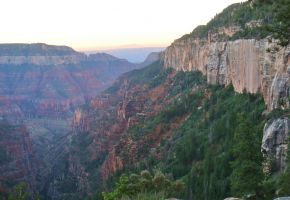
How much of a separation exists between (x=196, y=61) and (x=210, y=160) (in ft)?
229

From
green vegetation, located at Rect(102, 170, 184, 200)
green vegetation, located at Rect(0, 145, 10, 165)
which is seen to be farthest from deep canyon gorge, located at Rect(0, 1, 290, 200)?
green vegetation, located at Rect(0, 145, 10, 165)

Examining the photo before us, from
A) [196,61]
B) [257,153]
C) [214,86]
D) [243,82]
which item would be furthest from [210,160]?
[196,61]

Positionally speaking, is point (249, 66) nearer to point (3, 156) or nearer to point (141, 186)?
point (141, 186)

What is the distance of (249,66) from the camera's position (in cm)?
7412

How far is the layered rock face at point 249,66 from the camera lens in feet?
180

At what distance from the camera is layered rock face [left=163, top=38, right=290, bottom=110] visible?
5481 centimetres

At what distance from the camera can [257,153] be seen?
33.5 meters

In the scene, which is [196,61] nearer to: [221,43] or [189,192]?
[221,43]

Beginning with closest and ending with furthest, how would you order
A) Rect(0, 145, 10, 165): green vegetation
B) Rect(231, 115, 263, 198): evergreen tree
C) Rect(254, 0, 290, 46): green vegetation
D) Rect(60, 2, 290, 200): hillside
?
Rect(254, 0, 290, 46): green vegetation → Rect(231, 115, 263, 198): evergreen tree → Rect(60, 2, 290, 200): hillside → Rect(0, 145, 10, 165): green vegetation

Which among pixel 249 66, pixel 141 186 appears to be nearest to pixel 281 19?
pixel 141 186

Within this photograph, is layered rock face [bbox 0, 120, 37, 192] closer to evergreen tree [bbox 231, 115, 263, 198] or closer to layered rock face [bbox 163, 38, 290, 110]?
layered rock face [bbox 163, 38, 290, 110]

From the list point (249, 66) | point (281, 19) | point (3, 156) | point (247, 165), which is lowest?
point (3, 156)

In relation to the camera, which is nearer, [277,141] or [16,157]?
[277,141]

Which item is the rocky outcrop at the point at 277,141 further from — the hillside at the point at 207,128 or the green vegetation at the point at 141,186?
the green vegetation at the point at 141,186
